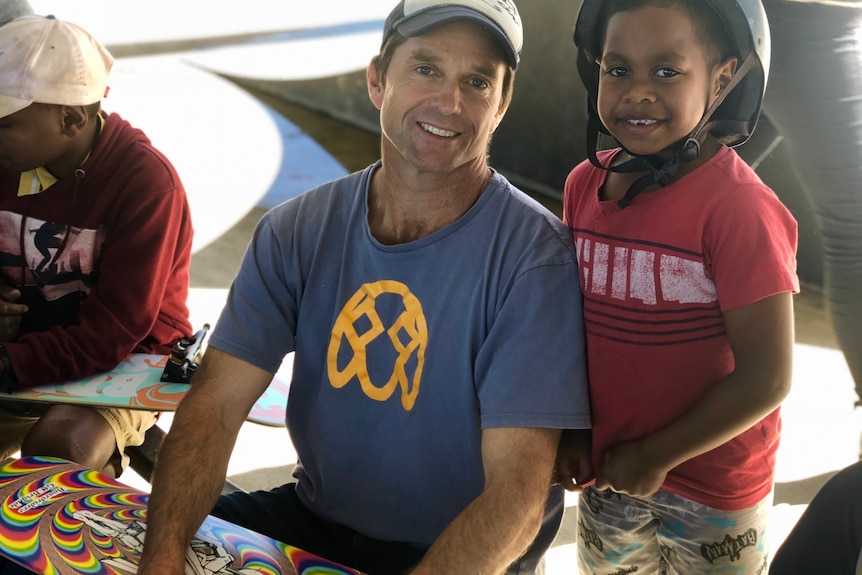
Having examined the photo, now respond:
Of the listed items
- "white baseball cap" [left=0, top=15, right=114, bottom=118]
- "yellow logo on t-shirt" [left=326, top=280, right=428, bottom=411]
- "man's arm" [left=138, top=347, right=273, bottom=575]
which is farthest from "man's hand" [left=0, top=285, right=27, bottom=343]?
"yellow logo on t-shirt" [left=326, top=280, right=428, bottom=411]

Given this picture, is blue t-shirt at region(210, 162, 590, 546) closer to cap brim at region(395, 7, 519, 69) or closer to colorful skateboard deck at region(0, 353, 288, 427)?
cap brim at region(395, 7, 519, 69)

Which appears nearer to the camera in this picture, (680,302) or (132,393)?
(680,302)

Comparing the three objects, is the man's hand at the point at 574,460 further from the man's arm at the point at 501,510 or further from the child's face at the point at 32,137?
the child's face at the point at 32,137

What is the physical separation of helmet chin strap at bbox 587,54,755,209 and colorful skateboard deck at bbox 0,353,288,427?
907mm

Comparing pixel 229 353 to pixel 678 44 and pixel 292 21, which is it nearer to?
pixel 678 44

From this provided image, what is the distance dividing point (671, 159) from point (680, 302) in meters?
0.23

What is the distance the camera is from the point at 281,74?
299 inches

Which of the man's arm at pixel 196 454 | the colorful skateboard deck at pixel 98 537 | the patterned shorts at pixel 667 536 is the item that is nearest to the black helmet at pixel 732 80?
the patterned shorts at pixel 667 536

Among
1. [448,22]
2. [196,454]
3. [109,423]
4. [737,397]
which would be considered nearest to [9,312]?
[109,423]

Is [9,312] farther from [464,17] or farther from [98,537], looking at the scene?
[464,17]

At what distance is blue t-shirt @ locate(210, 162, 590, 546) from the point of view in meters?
1.47

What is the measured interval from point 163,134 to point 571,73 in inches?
109

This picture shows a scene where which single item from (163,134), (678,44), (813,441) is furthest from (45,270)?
(163,134)

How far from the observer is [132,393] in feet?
6.85
